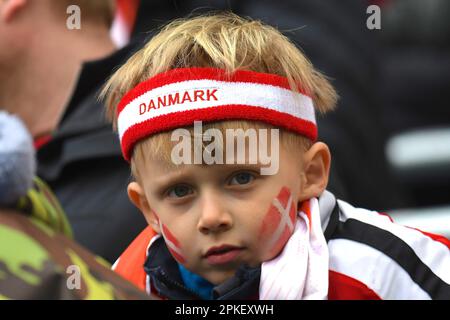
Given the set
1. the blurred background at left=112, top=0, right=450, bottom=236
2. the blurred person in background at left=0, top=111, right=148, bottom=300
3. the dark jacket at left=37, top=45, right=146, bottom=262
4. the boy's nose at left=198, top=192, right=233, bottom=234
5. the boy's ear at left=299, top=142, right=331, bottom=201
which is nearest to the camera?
the blurred person in background at left=0, top=111, right=148, bottom=300

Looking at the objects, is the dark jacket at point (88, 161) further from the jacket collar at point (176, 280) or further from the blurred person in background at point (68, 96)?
the jacket collar at point (176, 280)

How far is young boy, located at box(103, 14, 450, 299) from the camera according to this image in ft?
5.29

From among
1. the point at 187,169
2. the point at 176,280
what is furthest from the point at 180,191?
the point at 176,280

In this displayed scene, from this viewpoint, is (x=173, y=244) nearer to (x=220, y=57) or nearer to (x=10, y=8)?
(x=220, y=57)

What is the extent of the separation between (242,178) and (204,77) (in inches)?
6.1

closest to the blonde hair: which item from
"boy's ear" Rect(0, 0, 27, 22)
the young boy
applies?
the young boy

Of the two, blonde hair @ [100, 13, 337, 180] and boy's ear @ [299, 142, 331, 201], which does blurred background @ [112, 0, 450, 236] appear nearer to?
blonde hair @ [100, 13, 337, 180]

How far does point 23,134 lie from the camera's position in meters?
1.49

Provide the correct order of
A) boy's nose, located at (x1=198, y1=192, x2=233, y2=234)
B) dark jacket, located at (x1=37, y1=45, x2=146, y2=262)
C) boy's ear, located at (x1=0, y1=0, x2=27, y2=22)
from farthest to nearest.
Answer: boy's ear, located at (x1=0, y1=0, x2=27, y2=22), dark jacket, located at (x1=37, y1=45, x2=146, y2=262), boy's nose, located at (x1=198, y1=192, x2=233, y2=234)

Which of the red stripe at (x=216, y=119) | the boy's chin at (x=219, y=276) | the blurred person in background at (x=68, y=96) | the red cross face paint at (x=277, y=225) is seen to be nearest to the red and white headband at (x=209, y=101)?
the red stripe at (x=216, y=119)

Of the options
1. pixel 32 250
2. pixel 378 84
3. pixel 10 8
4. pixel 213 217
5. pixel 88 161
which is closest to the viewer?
pixel 32 250

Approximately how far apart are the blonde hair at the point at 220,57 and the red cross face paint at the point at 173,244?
116mm

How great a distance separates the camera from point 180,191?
1.64 metres
